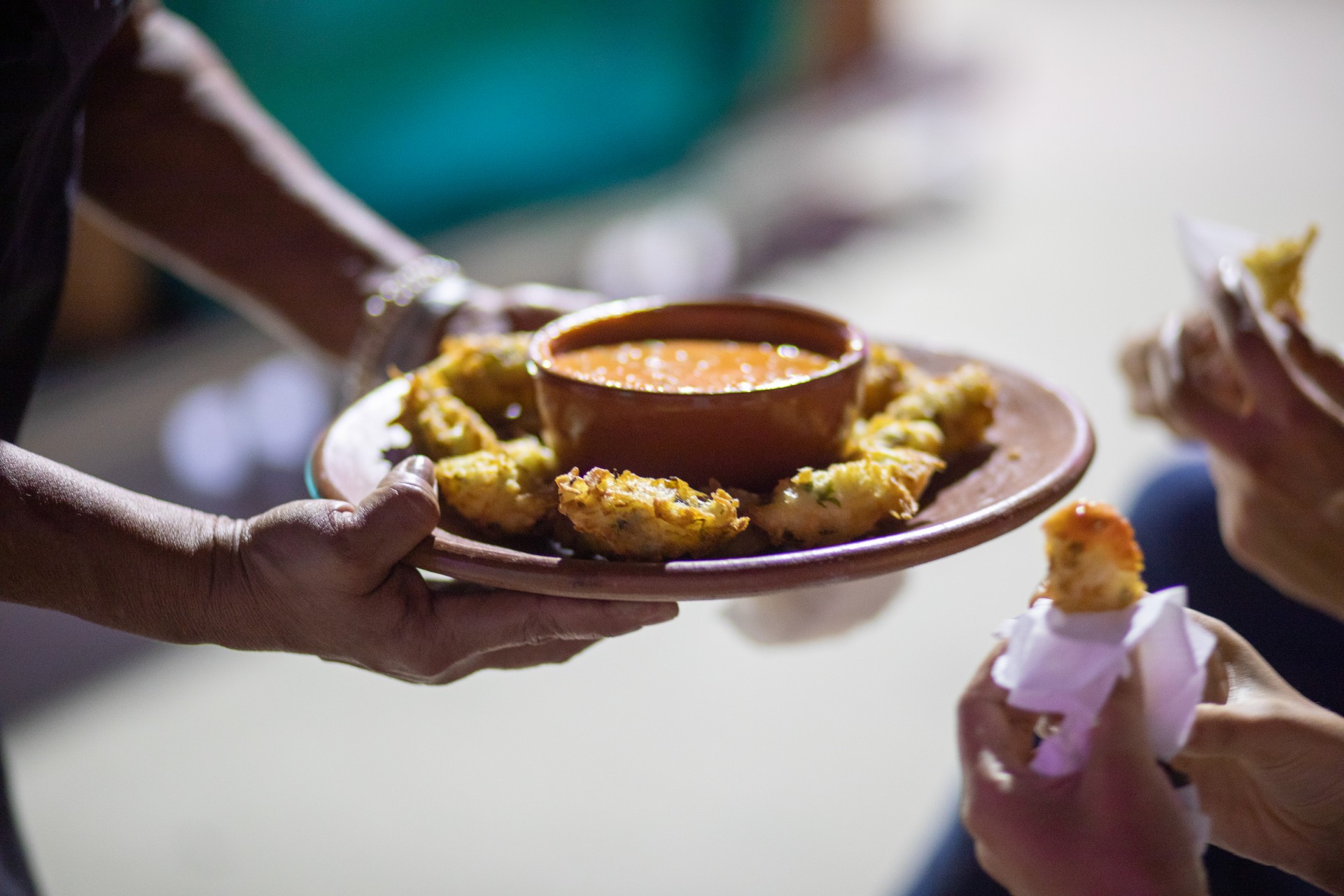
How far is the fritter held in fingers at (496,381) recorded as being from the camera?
1601mm

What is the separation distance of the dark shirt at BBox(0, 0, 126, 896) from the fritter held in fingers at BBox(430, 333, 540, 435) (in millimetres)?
524

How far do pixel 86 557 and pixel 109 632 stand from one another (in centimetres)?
272

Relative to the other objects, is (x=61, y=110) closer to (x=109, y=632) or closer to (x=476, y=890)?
(x=476, y=890)

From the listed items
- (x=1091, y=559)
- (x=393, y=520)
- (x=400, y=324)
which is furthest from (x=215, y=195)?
(x=1091, y=559)

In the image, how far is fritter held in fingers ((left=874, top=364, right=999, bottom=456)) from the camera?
1.46 m

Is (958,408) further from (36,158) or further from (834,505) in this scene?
(36,158)

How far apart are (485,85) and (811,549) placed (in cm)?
595

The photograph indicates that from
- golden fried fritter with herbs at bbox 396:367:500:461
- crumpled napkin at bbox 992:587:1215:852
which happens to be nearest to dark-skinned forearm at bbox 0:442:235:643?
golden fried fritter with herbs at bbox 396:367:500:461

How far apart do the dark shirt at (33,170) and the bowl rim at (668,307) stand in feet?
2.12

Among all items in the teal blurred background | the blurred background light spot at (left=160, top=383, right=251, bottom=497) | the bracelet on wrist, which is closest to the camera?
the bracelet on wrist

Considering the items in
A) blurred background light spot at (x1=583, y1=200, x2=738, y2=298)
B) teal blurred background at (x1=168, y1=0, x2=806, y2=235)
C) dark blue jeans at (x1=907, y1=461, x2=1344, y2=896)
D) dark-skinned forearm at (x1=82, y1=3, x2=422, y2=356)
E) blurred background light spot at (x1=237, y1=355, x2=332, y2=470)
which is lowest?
blurred background light spot at (x1=583, y1=200, x2=738, y2=298)

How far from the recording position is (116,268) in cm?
510

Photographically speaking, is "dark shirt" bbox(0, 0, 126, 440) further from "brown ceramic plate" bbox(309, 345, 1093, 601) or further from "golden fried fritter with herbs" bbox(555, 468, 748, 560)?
"golden fried fritter with herbs" bbox(555, 468, 748, 560)

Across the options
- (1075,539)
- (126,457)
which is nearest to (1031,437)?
(1075,539)
